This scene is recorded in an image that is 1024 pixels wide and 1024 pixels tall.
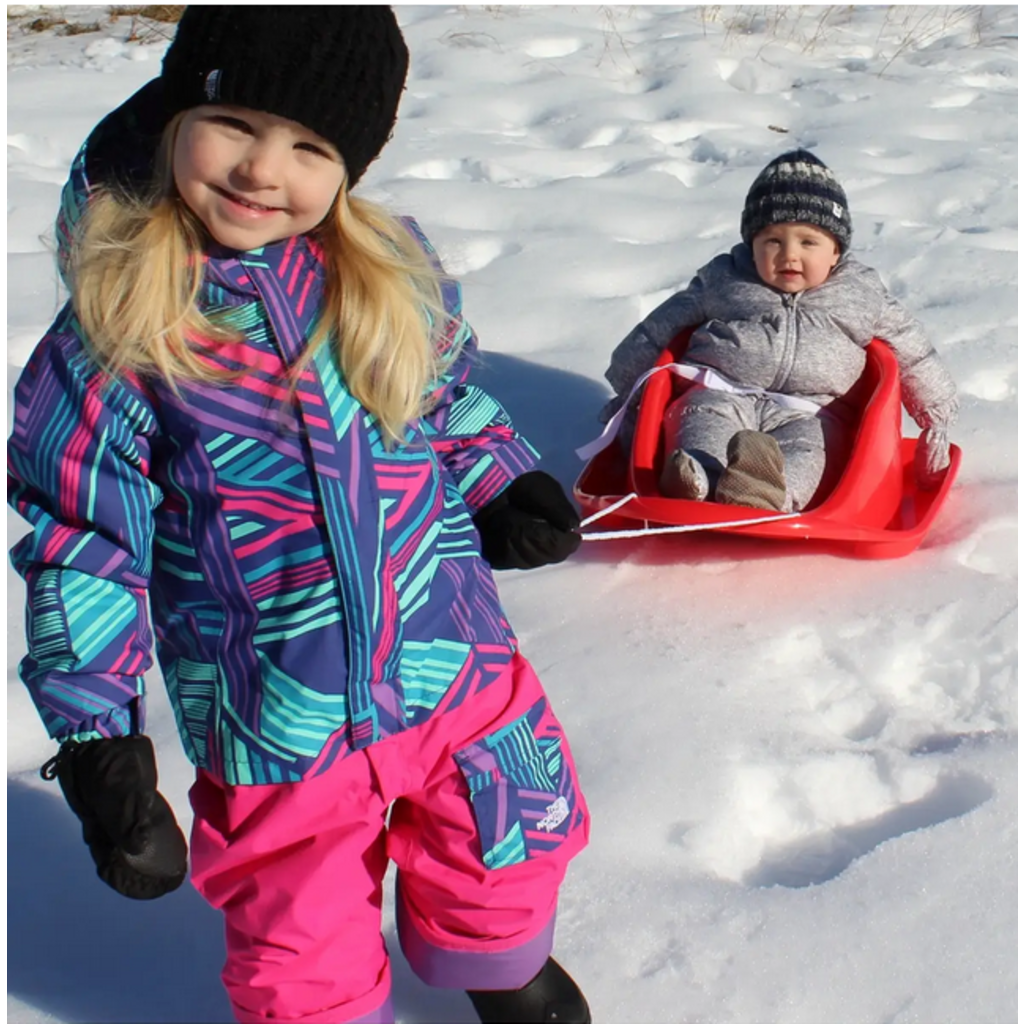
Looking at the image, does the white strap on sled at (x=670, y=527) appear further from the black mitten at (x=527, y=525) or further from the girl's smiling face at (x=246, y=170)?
the girl's smiling face at (x=246, y=170)

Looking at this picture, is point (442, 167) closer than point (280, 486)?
No

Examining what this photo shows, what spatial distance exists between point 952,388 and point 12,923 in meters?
2.06

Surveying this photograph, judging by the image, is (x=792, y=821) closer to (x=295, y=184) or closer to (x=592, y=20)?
(x=295, y=184)

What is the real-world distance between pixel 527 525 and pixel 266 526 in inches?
15.1

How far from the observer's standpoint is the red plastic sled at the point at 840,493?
8.13ft

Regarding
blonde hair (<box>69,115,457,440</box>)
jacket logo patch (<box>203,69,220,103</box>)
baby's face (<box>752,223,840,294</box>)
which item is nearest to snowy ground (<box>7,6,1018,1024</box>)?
baby's face (<box>752,223,840,294</box>)

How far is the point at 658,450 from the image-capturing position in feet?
9.00

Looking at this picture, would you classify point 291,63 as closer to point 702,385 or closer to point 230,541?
point 230,541

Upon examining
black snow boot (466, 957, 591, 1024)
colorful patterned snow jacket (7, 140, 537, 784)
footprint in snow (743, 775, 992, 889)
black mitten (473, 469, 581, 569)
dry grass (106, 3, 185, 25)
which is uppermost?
colorful patterned snow jacket (7, 140, 537, 784)

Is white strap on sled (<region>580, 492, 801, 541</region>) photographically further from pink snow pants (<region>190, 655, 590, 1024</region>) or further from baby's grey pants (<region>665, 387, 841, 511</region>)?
pink snow pants (<region>190, 655, 590, 1024</region>)

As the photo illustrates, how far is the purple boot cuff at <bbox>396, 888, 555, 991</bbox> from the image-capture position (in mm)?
1564

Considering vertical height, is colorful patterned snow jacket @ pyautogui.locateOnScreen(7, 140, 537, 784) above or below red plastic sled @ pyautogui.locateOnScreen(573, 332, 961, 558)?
above

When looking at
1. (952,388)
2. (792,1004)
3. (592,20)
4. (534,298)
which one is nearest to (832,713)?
(792,1004)

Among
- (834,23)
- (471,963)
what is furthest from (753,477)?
(834,23)
